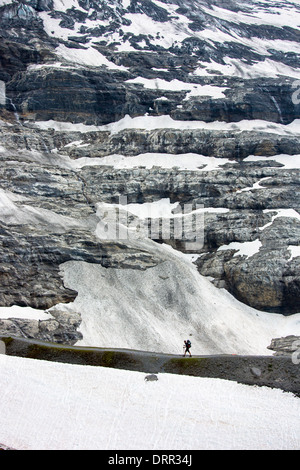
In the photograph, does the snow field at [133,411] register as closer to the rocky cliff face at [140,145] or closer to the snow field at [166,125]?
the rocky cliff face at [140,145]

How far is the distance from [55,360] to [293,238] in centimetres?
3707

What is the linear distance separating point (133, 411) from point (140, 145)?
185 feet

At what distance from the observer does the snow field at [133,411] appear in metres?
14.3

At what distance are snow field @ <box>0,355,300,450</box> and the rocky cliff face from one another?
55.8ft

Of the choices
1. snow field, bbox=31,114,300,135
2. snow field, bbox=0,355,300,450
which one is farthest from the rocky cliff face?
snow field, bbox=0,355,300,450

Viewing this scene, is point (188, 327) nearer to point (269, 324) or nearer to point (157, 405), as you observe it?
point (269, 324)

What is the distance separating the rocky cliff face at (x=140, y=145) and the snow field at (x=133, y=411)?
17.0 m

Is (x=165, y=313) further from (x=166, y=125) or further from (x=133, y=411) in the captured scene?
(x=166, y=125)

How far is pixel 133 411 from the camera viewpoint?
630 inches

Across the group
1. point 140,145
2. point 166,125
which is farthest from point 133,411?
point 166,125

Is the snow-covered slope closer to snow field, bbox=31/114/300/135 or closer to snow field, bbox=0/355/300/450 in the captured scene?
snow field, bbox=0/355/300/450

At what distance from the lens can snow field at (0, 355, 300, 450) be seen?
14.3 m

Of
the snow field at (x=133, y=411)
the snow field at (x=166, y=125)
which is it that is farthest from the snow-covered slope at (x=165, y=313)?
the snow field at (x=166, y=125)
